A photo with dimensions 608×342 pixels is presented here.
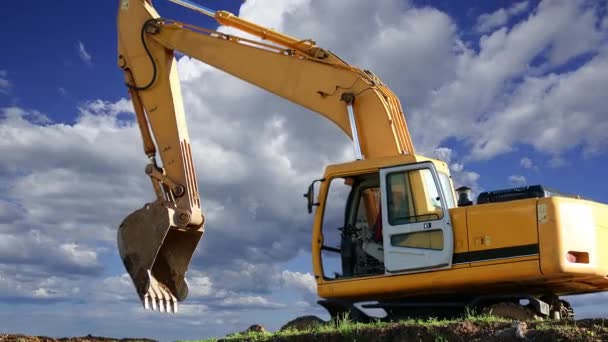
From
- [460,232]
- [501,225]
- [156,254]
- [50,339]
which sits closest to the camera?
[501,225]

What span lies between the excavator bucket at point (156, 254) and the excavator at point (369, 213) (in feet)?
0.06

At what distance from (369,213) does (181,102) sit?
492cm

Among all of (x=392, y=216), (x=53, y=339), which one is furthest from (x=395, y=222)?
(x=53, y=339)

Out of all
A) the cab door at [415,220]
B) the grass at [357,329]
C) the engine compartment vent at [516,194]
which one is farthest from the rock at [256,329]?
the engine compartment vent at [516,194]

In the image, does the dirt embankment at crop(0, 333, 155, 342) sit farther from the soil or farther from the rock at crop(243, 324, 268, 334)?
the soil

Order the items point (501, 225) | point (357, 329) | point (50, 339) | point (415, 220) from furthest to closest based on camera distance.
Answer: point (50, 339)
point (415, 220)
point (501, 225)
point (357, 329)

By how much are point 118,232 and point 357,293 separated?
4.62 meters

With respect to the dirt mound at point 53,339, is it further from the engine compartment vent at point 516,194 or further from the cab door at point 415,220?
the engine compartment vent at point 516,194

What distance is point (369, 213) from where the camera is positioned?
11820 millimetres

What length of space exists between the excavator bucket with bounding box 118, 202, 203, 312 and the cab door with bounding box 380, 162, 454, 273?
4205mm

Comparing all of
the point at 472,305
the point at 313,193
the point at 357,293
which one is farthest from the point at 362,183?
the point at 472,305

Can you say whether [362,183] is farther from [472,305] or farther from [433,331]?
[433,331]

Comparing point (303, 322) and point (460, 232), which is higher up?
point (460, 232)

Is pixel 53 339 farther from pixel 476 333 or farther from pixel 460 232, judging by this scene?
pixel 476 333
